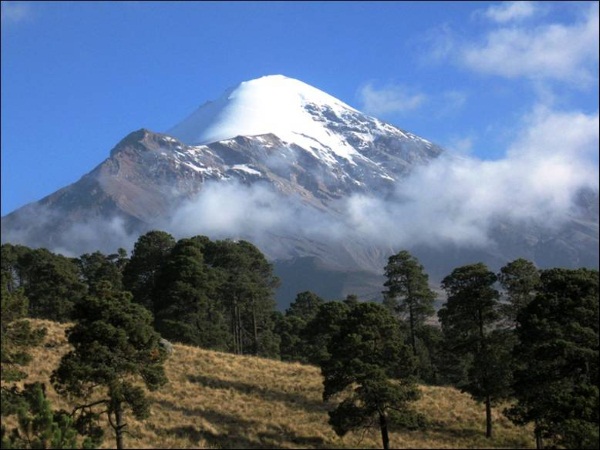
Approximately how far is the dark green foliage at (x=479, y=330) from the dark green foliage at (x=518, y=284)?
80cm

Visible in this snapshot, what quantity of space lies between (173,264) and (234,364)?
1104 centimetres

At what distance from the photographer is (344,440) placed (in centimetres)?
3706

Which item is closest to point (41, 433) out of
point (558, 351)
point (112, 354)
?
point (112, 354)

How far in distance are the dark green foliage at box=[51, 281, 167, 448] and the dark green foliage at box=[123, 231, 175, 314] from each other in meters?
31.7

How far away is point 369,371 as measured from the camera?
34625 millimetres

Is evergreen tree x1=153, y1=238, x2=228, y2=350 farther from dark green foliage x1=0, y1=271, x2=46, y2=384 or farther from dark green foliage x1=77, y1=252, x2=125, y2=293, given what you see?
dark green foliage x1=0, y1=271, x2=46, y2=384

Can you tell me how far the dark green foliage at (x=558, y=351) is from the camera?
102ft

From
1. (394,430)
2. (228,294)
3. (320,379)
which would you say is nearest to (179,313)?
(228,294)

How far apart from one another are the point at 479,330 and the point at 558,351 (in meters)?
8.63

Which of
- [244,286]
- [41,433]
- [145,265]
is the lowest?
[41,433]

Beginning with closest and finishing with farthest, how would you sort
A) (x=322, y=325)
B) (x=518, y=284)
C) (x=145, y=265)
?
(x=518, y=284) < (x=322, y=325) < (x=145, y=265)

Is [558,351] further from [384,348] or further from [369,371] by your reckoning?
[369,371]

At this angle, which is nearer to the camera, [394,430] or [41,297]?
[394,430]

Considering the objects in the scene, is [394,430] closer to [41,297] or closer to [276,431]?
[276,431]
